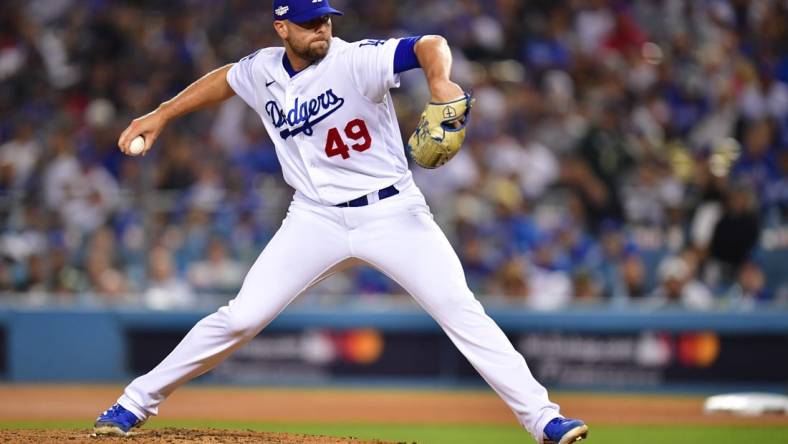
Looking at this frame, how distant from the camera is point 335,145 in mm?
4641

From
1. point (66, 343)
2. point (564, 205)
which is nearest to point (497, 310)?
point (564, 205)

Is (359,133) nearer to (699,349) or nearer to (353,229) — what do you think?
(353,229)

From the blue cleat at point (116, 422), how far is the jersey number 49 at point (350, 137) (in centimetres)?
145

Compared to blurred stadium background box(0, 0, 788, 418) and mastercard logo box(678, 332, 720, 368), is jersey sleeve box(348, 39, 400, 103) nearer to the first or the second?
blurred stadium background box(0, 0, 788, 418)

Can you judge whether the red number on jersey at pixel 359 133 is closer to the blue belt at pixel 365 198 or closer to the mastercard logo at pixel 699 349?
the blue belt at pixel 365 198

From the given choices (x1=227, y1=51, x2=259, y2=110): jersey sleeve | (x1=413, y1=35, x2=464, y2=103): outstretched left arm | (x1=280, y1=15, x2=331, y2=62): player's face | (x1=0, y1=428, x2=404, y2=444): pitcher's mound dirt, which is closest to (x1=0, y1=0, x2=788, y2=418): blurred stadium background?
(x1=0, y1=428, x2=404, y2=444): pitcher's mound dirt

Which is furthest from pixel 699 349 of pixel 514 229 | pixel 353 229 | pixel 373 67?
pixel 373 67

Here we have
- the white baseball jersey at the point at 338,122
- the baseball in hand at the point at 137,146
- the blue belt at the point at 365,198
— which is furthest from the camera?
the baseball in hand at the point at 137,146

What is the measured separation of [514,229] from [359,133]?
20.3 feet

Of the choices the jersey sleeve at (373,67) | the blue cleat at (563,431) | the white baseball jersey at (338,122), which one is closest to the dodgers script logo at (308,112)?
the white baseball jersey at (338,122)

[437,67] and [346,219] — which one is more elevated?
[437,67]

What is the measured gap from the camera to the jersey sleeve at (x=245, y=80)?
4883 mm

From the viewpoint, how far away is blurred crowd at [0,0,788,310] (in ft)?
34.3

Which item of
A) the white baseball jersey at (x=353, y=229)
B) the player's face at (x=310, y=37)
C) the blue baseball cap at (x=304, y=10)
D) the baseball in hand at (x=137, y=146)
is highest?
the blue baseball cap at (x=304, y=10)
